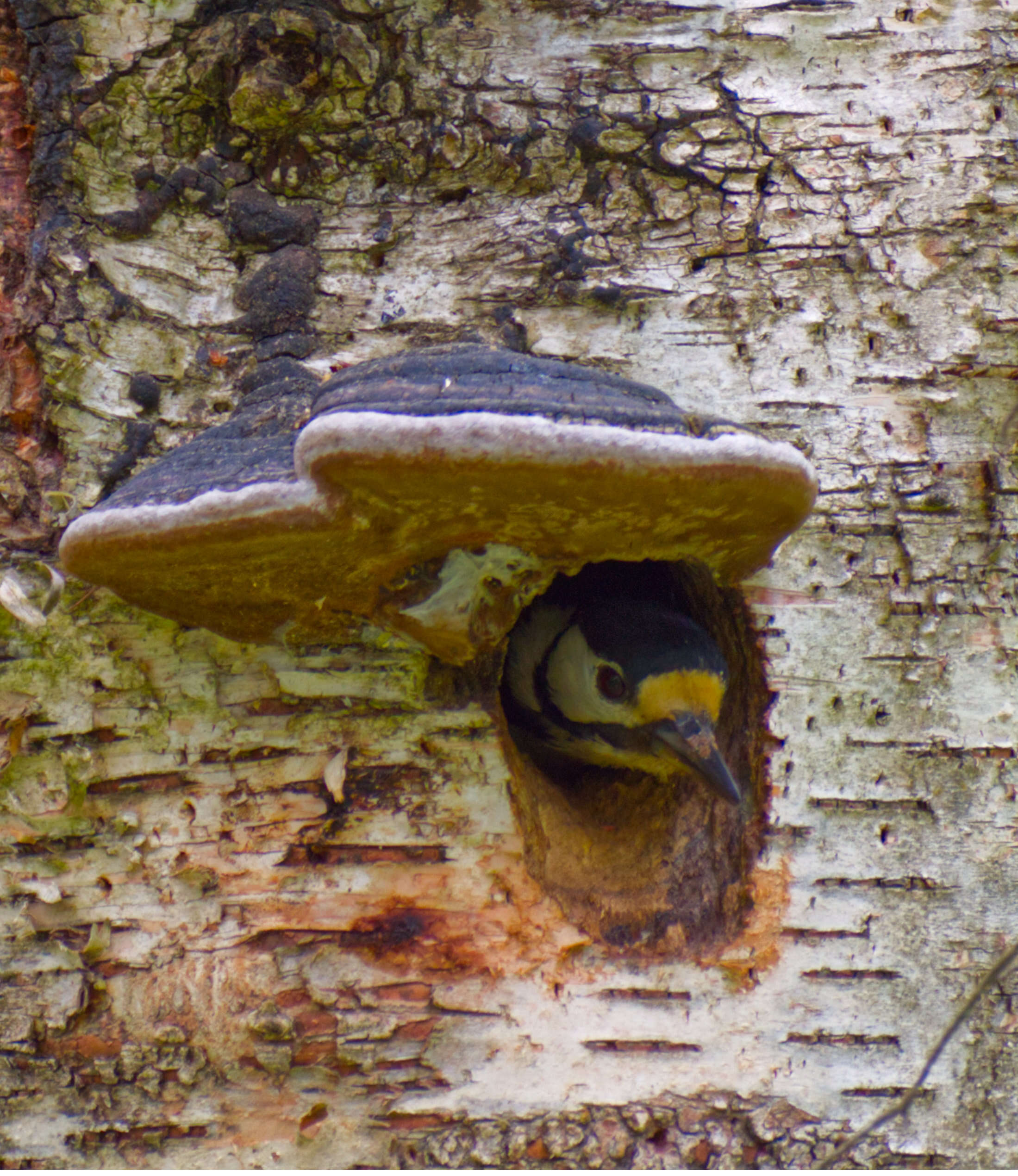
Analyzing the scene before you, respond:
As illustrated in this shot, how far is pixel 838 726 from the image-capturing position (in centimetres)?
195

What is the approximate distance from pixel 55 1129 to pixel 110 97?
76.8 inches

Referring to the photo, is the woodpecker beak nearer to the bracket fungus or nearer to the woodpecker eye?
the bracket fungus

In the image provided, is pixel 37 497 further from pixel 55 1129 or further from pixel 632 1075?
pixel 632 1075

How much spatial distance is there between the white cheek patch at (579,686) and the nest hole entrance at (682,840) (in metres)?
0.28

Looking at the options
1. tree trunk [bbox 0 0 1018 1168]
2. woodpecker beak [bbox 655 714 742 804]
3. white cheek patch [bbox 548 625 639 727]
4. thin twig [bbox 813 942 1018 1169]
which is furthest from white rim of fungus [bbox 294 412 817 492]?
white cheek patch [bbox 548 625 639 727]

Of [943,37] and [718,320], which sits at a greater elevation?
[943,37]

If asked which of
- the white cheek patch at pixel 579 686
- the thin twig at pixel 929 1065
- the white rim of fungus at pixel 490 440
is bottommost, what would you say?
the thin twig at pixel 929 1065

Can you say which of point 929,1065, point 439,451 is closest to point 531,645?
point 929,1065

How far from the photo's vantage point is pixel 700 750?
2105 millimetres

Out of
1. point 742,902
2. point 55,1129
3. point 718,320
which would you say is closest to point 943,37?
point 718,320

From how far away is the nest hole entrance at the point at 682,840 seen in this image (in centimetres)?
197

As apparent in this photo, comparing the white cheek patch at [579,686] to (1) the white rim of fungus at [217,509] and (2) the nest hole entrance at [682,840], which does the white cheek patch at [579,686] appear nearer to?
(2) the nest hole entrance at [682,840]

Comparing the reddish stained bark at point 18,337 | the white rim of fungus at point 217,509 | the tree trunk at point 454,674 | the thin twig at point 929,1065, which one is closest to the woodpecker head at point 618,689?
the tree trunk at point 454,674

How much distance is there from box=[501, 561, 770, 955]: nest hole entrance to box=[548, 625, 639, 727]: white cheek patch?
278mm
